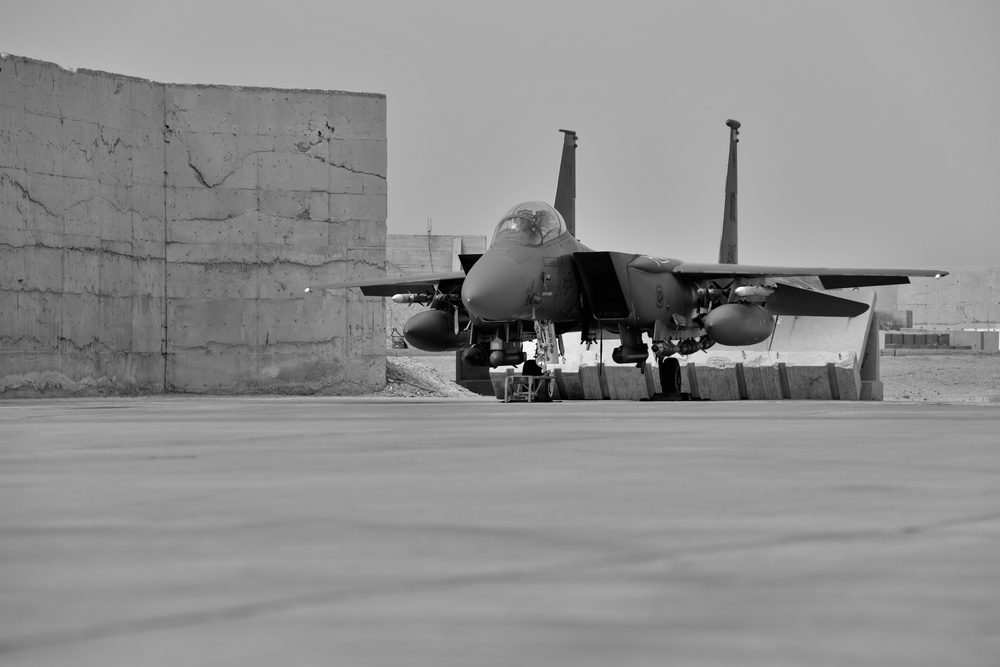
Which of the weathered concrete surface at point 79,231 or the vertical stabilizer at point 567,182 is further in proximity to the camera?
the weathered concrete surface at point 79,231

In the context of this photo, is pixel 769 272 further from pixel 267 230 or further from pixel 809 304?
pixel 267 230

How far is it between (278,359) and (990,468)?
2432 cm

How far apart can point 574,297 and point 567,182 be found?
13.1ft

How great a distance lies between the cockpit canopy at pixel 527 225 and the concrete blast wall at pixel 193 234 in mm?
10133

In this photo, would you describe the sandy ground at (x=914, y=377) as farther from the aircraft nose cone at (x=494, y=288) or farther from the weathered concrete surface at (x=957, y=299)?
the weathered concrete surface at (x=957, y=299)

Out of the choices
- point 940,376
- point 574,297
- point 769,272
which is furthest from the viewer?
point 940,376

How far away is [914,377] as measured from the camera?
45.7 metres

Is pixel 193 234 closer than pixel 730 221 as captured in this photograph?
No

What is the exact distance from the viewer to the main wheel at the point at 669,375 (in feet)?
75.5

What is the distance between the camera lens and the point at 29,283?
25547mm

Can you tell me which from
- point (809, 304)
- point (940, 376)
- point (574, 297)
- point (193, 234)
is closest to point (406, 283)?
point (574, 297)

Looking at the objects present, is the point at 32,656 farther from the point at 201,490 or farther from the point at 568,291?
the point at 568,291

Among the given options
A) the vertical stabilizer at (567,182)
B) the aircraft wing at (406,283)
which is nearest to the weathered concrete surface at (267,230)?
the aircraft wing at (406,283)

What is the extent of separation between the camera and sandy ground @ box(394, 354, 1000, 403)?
31688mm
